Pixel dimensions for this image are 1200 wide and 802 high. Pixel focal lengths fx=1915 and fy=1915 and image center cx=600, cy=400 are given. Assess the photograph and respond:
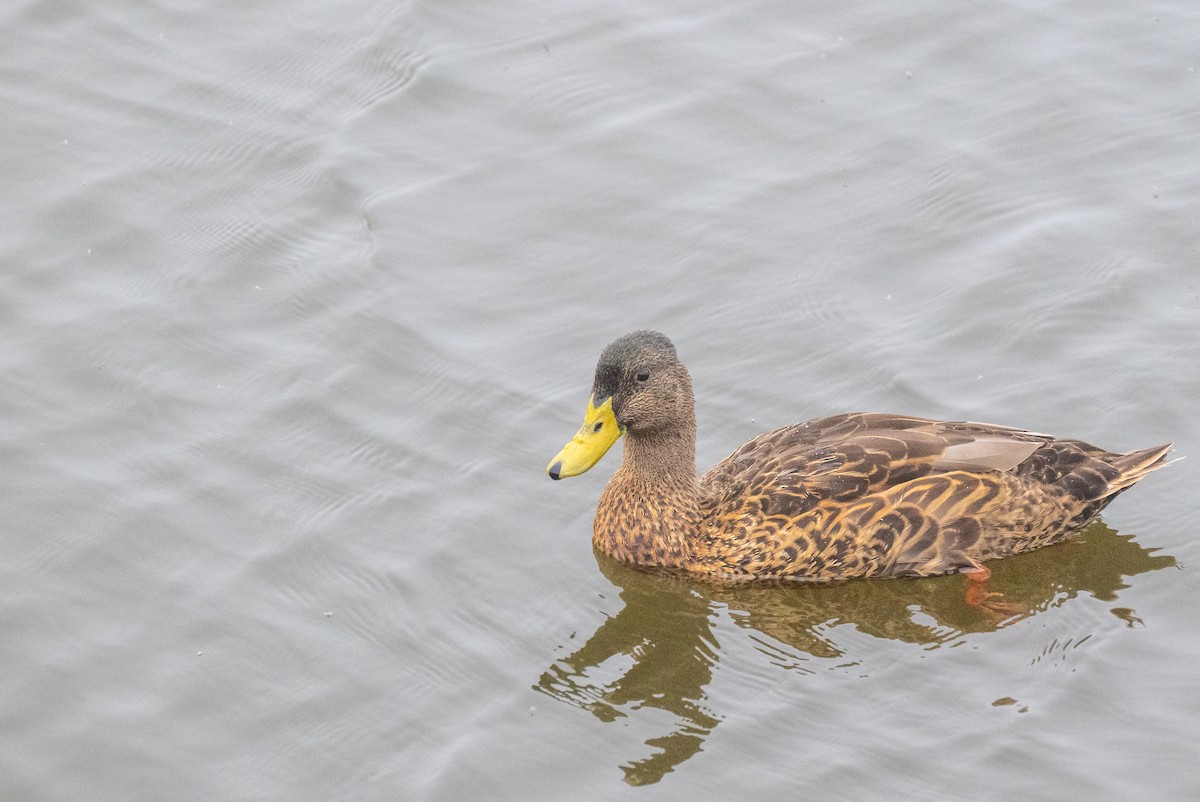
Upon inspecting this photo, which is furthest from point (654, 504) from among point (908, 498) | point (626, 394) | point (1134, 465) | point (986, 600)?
point (1134, 465)

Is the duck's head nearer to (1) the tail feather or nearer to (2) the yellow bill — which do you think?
(2) the yellow bill

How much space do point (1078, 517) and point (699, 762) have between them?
277 centimetres

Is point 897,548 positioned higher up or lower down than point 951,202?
lower down

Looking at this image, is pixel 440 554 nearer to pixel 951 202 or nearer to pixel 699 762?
pixel 699 762

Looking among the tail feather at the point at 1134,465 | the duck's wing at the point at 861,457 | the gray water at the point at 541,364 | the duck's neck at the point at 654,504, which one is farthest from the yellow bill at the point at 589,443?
the tail feather at the point at 1134,465

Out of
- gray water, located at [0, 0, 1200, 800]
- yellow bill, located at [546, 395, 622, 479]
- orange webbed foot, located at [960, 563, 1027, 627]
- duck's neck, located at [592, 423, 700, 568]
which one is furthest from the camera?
duck's neck, located at [592, 423, 700, 568]

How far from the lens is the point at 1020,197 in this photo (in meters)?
12.5

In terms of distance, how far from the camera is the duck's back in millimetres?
10000

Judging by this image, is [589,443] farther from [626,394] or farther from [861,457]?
[861,457]

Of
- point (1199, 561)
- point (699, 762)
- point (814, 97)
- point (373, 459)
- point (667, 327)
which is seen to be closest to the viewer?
point (699, 762)

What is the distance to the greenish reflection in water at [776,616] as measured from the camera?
9.23 metres

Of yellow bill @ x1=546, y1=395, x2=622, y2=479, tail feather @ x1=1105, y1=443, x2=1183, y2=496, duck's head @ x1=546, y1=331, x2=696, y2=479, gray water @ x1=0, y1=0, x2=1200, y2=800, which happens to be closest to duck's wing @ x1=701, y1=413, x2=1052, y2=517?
tail feather @ x1=1105, y1=443, x2=1183, y2=496

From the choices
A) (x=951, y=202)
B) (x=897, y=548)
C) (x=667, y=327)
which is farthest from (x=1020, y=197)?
(x=897, y=548)

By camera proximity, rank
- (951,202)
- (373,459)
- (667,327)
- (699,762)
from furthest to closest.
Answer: (951,202) → (667,327) → (373,459) → (699,762)
